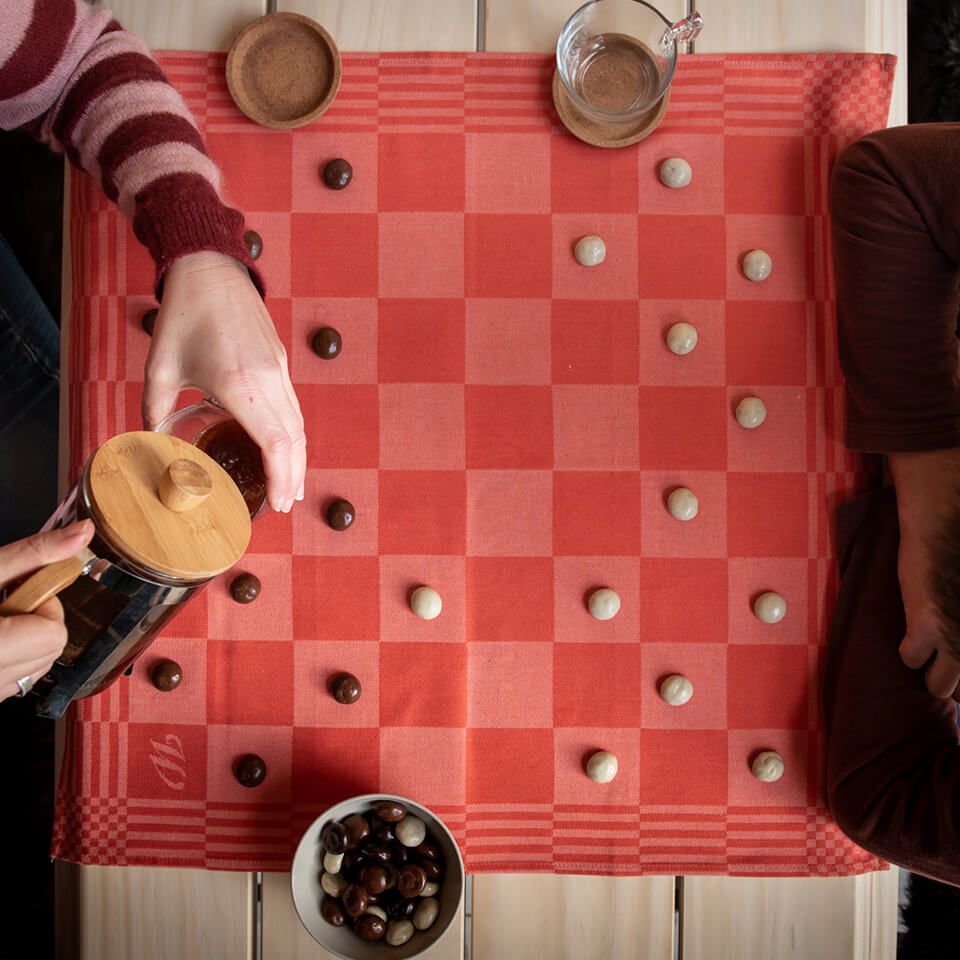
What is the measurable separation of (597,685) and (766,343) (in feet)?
1.62

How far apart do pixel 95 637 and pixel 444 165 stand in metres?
0.70

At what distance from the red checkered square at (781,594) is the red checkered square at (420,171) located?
0.61 m

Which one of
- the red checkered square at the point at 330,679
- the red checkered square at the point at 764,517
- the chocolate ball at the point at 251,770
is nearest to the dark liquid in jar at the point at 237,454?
the red checkered square at the point at 330,679

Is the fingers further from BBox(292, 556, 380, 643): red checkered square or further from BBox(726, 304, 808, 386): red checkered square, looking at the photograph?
BBox(726, 304, 808, 386): red checkered square

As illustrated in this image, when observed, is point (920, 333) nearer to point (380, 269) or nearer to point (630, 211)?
point (630, 211)

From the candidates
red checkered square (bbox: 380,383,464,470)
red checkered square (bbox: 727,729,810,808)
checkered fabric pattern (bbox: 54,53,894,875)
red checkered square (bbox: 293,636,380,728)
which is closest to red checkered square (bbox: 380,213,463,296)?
checkered fabric pattern (bbox: 54,53,894,875)

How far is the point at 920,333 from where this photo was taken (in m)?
0.91

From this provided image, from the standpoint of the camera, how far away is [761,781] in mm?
960

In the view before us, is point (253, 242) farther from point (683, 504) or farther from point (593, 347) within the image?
point (683, 504)

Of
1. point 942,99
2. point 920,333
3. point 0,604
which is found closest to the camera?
point 0,604

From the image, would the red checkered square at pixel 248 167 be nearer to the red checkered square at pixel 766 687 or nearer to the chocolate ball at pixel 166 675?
the chocolate ball at pixel 166 675

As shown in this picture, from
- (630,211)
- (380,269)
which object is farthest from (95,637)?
(630,211)

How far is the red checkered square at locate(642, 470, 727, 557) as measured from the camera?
3.17 feet

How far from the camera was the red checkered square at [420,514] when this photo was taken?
3.15ft
